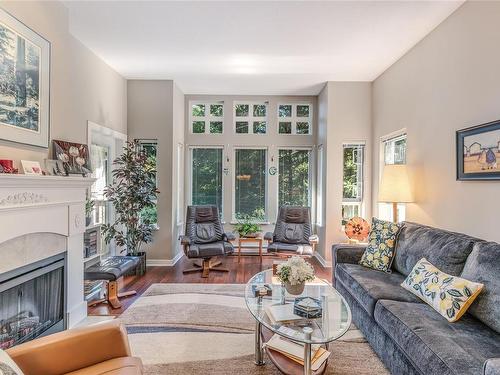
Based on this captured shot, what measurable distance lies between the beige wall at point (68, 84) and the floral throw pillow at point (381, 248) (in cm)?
315

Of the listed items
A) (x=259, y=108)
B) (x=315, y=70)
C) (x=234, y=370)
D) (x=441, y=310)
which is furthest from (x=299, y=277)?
(x=259, y=108)

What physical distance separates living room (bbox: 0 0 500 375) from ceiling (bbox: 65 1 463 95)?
3 centimetres

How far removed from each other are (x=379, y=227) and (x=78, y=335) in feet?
9.20

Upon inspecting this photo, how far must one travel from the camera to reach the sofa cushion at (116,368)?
4.85 feet

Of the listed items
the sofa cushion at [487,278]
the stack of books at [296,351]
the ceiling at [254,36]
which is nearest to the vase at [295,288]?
the stack of books at [296,351]

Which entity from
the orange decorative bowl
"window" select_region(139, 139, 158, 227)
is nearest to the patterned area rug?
"window" select_region(139, 139, 158, 227)

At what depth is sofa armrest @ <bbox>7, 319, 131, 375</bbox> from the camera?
1.46 metres

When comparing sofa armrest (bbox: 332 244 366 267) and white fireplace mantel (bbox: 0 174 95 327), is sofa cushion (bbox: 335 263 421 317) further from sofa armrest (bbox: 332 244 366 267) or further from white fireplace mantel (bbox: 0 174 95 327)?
white fireplace mantel (bbox: 0 174 95 327)

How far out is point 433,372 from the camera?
1.52m

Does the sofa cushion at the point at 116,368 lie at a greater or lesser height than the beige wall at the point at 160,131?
lesser

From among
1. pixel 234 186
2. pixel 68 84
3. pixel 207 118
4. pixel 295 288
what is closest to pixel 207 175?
pixel 234 186

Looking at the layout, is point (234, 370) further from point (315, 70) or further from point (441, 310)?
point (315, 70)

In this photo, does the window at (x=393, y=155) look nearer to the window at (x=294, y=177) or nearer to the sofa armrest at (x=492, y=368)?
the window at (x=294, y=177)

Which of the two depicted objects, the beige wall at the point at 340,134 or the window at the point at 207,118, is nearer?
the beige wall at the point at 340,134
